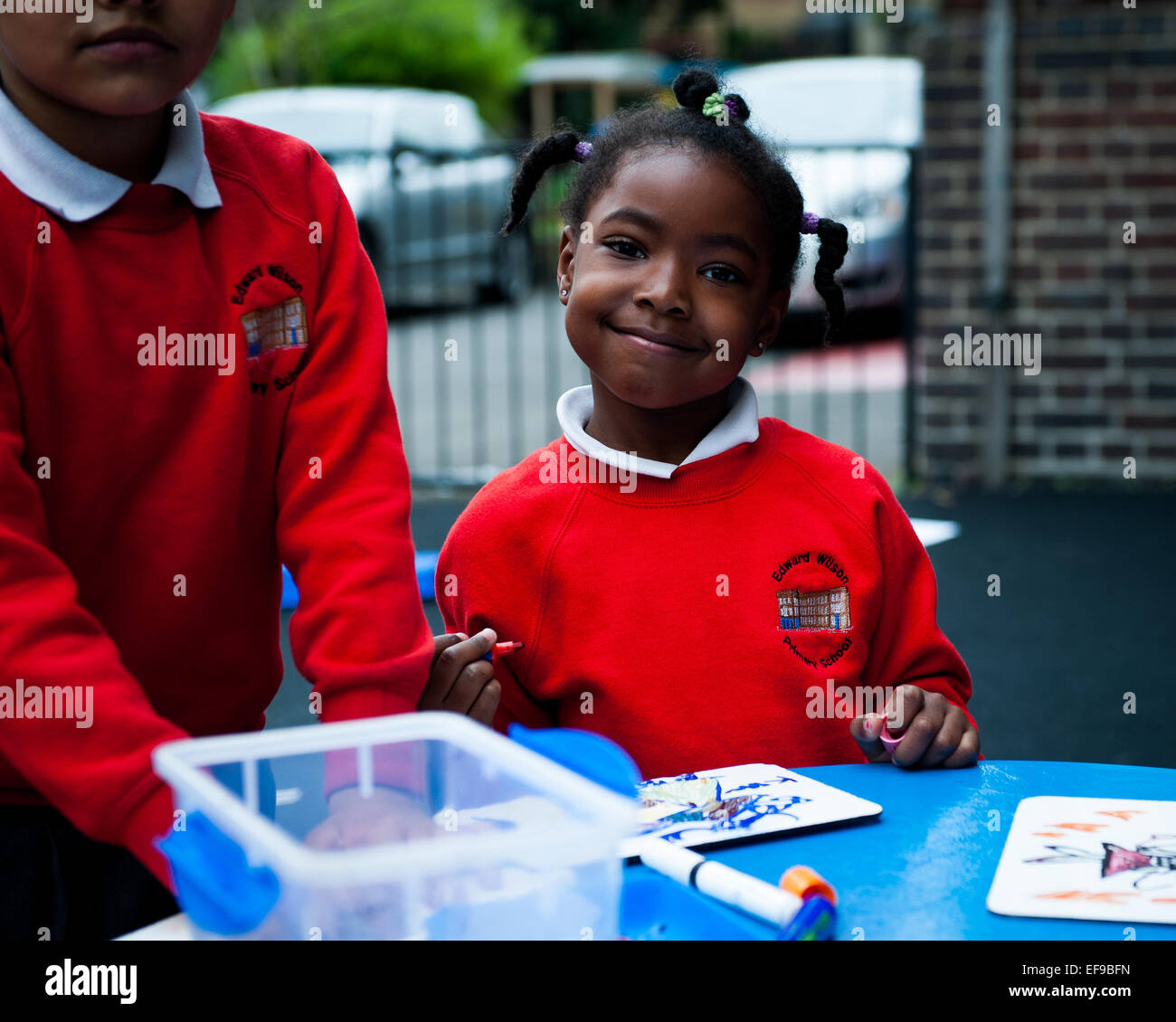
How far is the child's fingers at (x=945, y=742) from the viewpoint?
5.54 feet

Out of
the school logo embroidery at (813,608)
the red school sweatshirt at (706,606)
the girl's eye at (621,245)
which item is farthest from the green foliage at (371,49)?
the school logo embroidery at (813,608)

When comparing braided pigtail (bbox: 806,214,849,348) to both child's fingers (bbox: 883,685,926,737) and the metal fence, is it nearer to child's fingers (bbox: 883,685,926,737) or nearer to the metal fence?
child's fingers (bbox: 883,685,926,737)

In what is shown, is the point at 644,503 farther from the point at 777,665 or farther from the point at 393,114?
the point at 393,114

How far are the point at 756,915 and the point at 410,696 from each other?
1.47 feet

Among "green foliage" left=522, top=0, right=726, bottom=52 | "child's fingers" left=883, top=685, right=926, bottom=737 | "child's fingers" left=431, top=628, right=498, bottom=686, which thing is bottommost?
"child's fingers" left=883, top=685, right=926, bottom=737

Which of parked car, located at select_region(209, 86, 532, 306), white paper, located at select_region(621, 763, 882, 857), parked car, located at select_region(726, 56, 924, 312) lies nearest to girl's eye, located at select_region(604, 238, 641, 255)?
white paper, located at select_region(621, 763, 882, 857)

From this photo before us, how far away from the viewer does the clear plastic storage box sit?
2.93 ft

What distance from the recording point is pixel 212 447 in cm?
157

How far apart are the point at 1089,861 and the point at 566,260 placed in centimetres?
132

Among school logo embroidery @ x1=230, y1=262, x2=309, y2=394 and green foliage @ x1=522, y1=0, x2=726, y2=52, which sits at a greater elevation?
green foliage @ x1=522, y1=0, x2=726, y2=52

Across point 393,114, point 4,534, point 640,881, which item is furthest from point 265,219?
point 393,114

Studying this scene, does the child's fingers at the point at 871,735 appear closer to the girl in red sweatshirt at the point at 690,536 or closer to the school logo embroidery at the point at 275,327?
the girl in red sweatshirt at the point at 690,536

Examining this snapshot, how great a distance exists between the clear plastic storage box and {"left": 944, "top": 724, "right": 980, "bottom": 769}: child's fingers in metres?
0.79

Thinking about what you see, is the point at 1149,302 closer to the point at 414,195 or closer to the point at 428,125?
the point at 414,195
